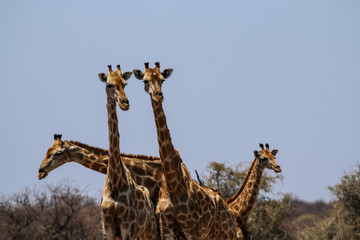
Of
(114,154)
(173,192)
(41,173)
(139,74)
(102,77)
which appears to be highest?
(139,74)

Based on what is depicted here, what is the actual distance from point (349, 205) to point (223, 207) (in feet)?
42.6

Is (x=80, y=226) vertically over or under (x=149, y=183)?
over

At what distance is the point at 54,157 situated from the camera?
44.9ft

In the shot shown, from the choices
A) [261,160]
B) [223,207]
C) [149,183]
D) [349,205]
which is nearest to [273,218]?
[349,205]

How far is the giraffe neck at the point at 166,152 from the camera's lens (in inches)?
534

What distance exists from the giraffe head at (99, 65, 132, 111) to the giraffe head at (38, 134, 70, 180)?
198 cm

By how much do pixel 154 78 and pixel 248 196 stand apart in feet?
18.7

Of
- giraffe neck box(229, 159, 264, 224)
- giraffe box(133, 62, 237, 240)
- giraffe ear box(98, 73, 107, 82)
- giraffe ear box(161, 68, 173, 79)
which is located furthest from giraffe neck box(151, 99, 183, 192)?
giraffe neck box(229, 159, 264, 224)

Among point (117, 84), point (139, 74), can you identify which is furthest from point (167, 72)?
point (117, 84)

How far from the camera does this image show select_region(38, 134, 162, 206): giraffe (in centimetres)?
1372

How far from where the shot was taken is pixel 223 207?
15.6 meters

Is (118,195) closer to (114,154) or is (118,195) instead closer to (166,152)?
(114,154)

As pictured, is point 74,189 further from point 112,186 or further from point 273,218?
point 112,186

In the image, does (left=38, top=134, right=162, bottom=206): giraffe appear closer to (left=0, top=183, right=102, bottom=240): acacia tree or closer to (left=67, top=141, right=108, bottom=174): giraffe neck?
(left=67, top=141, right=108, bottom=174): giraffe neck
